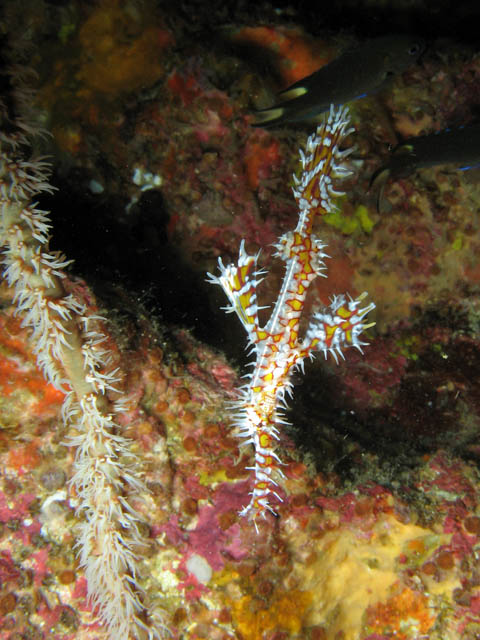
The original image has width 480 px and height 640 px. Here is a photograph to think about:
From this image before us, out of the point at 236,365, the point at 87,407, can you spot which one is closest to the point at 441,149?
the point at 236,365

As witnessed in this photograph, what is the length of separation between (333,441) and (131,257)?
156 inches

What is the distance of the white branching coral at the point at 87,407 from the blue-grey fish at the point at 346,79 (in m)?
2.45

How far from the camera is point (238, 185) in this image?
5.37 meters

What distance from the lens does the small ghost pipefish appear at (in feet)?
11.5

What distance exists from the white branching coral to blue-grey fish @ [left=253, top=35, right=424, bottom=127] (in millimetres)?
2452

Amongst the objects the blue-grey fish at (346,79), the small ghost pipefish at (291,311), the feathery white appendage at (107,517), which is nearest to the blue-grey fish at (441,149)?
the blue-grey fish at (346,79)

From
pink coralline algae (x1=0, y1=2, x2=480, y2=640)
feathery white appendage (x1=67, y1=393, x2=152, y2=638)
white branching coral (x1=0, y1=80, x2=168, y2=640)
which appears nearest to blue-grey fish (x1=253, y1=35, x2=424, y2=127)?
pink coralline algae (x1=0, y1=2, x2=480, y2=640)

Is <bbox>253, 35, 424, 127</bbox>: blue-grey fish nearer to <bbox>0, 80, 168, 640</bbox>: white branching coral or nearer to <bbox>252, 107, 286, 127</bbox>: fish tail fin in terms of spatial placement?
<bbox>252, 107, 286, 127</bbox>: fish tail fin

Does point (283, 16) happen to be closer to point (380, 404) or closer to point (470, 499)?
point (380, 404)

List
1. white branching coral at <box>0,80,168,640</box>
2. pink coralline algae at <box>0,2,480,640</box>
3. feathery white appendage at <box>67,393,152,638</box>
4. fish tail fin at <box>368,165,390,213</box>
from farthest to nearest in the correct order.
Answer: fish tail fin at <box>368,165,390,213</box> < pink coralline algae at <box>0,2,480,640</box> < feathery white appendage at <box>67,393,152,638</box> < white branching coral at <box>0,80,168,640</box>

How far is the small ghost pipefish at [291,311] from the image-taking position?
3.51 metres

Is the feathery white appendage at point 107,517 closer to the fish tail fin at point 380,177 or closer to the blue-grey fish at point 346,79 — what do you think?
the blue-grey fish at point 346,79

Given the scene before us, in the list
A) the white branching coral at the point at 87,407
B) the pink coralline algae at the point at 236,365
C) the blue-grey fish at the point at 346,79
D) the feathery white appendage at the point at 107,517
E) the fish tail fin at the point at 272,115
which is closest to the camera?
the white branching coral at the point at 87,407

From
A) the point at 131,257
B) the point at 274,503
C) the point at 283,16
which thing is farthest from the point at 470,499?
the point at 283,16
